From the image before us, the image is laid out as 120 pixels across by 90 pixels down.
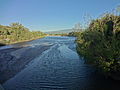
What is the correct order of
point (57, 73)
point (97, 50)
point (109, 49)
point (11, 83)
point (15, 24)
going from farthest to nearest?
point (15, 24) < point (57, 73) < point (11, 83) < point (97, 50) < point (109, 49)

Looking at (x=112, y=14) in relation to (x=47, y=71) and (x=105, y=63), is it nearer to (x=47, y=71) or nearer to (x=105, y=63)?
(x=105, y=63)

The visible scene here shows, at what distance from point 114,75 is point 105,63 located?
7.91 ft

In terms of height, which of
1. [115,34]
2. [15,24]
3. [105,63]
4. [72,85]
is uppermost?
[15,24]

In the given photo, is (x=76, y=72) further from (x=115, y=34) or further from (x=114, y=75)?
(x=115, y=34)

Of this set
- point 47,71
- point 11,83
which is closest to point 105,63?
point 47,71

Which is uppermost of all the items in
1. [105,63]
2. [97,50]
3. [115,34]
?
[115,34]

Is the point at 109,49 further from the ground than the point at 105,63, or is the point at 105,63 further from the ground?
the point at 109,49

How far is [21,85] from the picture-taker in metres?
11.3

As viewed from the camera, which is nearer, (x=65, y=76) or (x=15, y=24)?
(x=65, y=76)

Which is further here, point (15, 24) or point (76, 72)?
point (15, 24)

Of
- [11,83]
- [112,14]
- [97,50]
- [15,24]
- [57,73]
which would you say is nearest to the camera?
[97,50]

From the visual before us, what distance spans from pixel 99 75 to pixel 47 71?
20.4 feet

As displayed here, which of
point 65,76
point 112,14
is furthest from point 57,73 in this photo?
point 112,14

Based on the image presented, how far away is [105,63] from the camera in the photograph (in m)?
9.71
